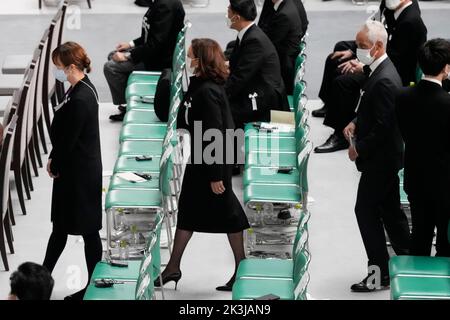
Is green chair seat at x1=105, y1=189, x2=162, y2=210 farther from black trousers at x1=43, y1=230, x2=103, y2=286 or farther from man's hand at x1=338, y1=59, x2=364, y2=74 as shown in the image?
man's hand at x1=338, y1=59, x2=364, y2=74

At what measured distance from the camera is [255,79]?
29.4ft

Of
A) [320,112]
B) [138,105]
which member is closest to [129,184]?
[138,105]

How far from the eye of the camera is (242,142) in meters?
8.93

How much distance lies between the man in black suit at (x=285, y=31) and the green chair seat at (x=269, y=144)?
1.12 meters

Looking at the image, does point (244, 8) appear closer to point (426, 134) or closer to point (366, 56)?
point (366, 56)

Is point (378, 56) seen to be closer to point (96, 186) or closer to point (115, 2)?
point (96, 186)

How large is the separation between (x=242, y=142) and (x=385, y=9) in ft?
5.34

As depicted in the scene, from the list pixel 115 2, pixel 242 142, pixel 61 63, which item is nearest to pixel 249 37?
pixel 242 142

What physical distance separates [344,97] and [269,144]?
1.13 metres

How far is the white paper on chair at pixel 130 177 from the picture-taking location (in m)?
8.18

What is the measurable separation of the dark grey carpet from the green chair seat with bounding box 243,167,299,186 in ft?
12.2

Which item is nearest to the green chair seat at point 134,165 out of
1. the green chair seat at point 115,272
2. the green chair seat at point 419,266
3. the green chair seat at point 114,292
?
the green chair seat at point 115,272

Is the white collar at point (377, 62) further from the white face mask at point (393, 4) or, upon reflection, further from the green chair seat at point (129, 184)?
the white face mask at point (393, 4)

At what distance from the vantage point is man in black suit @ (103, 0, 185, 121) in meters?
9.85
